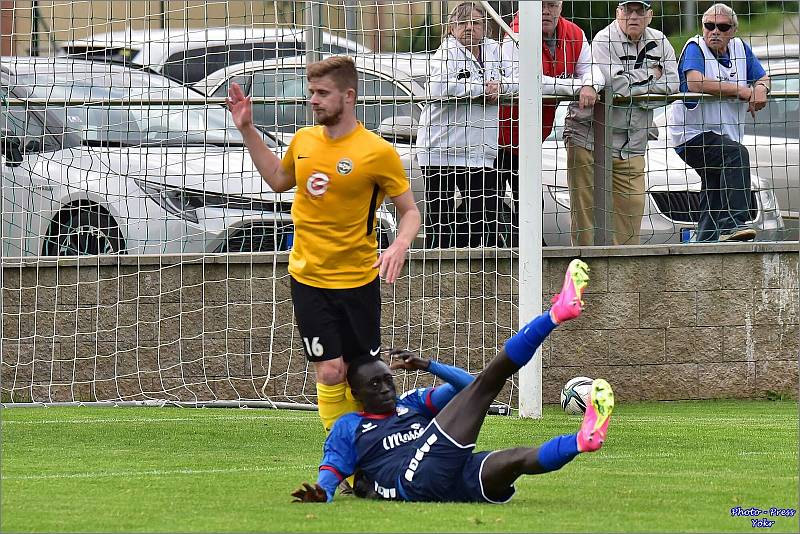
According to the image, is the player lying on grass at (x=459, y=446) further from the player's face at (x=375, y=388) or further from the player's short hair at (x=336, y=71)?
the player's short hair at (x=336, y=71)

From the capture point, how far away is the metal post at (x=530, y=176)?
358 inches

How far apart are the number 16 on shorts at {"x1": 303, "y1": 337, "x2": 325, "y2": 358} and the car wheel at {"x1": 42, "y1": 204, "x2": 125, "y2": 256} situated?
4.91 m

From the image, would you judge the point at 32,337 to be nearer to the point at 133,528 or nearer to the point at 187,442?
the point at 187,442

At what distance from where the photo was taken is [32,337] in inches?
424

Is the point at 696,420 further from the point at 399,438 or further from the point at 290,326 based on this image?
the point at 399,438

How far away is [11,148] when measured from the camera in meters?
10.9

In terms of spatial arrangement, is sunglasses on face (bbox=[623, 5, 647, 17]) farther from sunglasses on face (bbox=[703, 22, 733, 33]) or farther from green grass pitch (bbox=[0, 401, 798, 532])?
green grass pitch (bbox=[0, 401, 798, 532])

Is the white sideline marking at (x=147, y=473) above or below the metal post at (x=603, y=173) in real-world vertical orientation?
below

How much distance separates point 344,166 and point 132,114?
5.23m

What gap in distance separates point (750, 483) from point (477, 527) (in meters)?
1.88

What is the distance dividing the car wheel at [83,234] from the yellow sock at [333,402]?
4852 millimetres

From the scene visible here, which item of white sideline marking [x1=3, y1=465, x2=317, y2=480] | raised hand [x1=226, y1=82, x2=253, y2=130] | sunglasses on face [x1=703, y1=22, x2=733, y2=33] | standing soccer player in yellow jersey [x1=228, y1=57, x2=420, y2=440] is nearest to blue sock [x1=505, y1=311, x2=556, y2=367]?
standing soccer player in yellow jersey [x1=228, y1=57, x2=420, y2=440]

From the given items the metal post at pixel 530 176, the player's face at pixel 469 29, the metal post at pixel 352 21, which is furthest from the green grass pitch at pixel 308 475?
the metal post at pixel 352 21

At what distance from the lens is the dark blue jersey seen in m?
5.76
